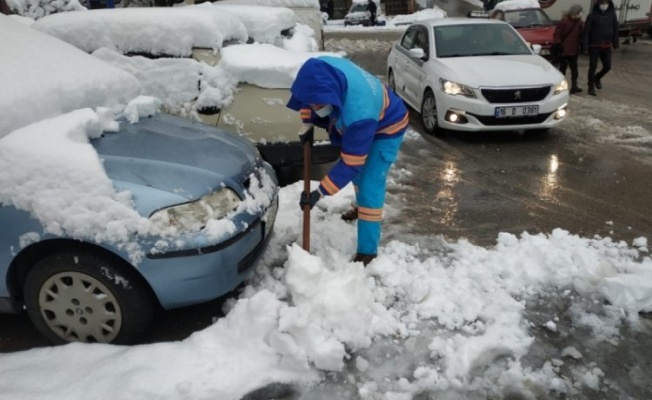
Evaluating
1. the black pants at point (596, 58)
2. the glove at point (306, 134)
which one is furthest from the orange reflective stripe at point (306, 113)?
the black pants at point (596, 58)

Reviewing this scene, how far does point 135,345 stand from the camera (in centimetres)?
290

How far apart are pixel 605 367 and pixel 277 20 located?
536 cm

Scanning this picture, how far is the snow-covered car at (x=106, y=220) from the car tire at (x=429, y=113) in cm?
454

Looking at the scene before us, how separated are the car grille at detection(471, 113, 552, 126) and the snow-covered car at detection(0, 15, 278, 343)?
4314 millimetres

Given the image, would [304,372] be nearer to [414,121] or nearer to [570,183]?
[570,183]

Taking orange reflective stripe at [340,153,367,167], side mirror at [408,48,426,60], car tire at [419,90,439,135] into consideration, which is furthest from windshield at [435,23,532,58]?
orange reflective stripe at [340,153,367,167]

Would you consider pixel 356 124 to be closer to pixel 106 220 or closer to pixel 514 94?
pixel 106 220

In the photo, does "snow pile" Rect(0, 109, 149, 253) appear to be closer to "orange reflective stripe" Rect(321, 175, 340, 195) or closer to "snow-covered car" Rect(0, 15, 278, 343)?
"snow-covered car" Rect(0, 15, 278, 343)

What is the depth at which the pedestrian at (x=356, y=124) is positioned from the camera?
318cm

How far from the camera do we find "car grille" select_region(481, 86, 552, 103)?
6590 millimetres

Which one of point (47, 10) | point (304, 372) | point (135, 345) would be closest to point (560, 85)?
point (304, 372)

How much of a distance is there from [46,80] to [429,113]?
5.22m

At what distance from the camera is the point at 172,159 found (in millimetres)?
2971

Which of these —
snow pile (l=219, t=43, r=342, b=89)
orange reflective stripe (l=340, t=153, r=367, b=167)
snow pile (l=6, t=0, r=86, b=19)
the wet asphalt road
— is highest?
snow pile (l=6, t=0, r=86, b=19)
